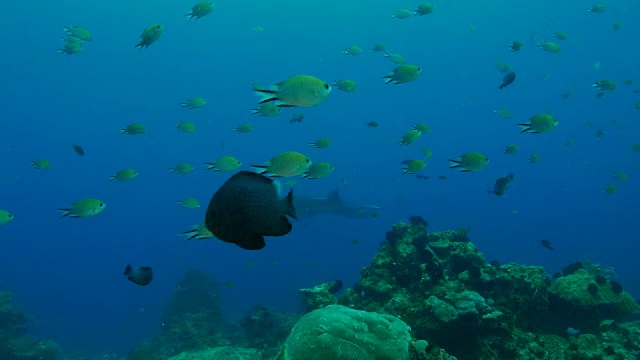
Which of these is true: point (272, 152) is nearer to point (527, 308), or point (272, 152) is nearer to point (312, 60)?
point (312, 60)

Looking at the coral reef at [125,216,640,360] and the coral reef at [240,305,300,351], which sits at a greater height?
the coral reef at [125,216,640,360]

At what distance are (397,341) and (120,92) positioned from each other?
122 metres

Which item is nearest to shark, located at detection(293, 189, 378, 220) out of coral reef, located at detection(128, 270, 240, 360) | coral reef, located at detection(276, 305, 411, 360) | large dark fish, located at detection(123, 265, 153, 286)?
coral reef, located at detection(128, 270, 240, 360)

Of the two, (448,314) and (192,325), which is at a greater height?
(448,314)

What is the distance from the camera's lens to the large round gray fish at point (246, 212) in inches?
81.5

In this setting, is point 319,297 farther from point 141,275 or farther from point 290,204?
point 290,204

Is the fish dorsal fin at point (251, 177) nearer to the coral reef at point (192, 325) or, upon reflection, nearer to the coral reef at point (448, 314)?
the coral reef at point (448, 314)

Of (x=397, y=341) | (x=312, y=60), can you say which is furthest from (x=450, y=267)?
(x=312, y=60)

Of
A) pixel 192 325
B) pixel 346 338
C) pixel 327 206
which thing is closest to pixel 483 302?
pixel 346 338

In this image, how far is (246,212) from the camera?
2.07 metres

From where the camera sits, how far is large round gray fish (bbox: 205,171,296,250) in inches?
81.5

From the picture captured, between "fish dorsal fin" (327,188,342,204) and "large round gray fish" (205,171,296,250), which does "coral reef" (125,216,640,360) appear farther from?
"fish dorsal fin" (327,188,342,204)

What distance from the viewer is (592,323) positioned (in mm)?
10484

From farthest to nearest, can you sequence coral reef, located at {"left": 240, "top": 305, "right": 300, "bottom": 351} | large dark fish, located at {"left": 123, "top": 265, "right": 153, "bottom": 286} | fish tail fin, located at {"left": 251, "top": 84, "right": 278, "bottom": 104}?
1. coral reef, located at {"left": 240, "top": 305, "right": 300, "bottom": 351}
2. large dark fish, located at {"left": 123, "top": 265, "right": 153, "bottom": 286}
3. fish tail fin, located at {"left": 251, "top": 84, "right": 278, "bottom": 104}
